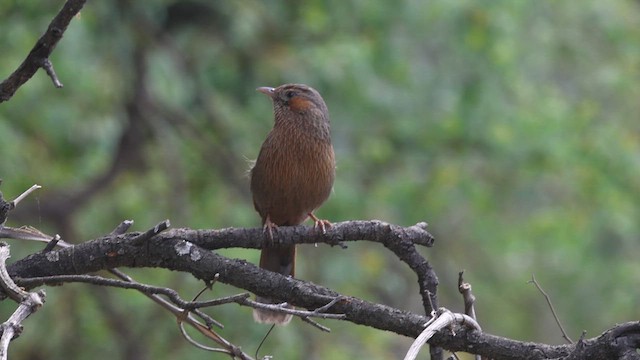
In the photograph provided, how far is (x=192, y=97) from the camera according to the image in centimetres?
736

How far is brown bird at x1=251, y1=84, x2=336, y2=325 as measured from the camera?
172 inches

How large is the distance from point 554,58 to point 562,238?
2.45m

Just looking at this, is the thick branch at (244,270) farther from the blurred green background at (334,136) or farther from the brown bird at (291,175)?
the blurred green background at (334,136)

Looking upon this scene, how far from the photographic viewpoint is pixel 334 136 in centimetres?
769

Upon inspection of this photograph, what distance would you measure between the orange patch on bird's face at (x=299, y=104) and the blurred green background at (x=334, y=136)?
138cm

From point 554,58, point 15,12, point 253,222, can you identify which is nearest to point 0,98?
point 15,12

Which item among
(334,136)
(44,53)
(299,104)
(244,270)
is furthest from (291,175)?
(334,136)

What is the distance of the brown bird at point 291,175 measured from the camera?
436 centimetres

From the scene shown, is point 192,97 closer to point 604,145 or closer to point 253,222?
point 253,222

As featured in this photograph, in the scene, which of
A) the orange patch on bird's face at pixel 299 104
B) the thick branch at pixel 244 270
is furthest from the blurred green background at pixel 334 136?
the thick branch at pixel 244 270

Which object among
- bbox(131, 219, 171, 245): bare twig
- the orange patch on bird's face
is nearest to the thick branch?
bbox(131, 219, 171, 245): bare twig

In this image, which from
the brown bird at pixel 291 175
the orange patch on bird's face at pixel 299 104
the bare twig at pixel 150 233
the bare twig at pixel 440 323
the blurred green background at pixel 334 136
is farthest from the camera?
the blurred green background at pixel 334 136

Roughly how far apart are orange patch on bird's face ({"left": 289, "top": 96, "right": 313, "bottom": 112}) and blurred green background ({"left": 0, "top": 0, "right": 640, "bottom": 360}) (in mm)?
1378

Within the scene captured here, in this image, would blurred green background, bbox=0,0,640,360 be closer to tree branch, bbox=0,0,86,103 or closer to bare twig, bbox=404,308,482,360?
tree branch, bbox=0,0,86,103
